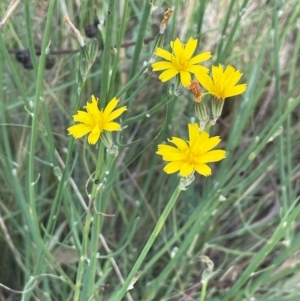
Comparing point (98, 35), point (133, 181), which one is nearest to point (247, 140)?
point (133, 181)

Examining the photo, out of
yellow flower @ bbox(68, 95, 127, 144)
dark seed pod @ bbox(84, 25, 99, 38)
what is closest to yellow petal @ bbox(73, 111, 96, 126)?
yellow flower @ bbox(68, 95, 127, 144)

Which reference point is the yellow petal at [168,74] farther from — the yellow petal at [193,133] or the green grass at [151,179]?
the green grass at [151,179]

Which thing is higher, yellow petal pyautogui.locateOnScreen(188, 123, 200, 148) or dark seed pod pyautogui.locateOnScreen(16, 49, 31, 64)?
dark seed pod pyautogui.locateOnScreen(16, 49, 31, 64)

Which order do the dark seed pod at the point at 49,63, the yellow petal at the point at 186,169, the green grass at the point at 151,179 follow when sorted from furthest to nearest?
the dark seed pod at the point at 49,63 → the green grass at the point at 151,179 → the yellow petal at the point at 186,169

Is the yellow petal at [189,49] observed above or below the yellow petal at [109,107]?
above

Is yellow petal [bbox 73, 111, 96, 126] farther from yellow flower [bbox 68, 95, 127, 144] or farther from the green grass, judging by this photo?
the green grass

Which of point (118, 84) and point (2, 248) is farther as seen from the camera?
point (118, 84)

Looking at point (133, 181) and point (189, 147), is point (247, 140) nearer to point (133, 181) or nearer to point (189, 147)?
point (133, 181)

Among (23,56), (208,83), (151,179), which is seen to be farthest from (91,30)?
(208,83)

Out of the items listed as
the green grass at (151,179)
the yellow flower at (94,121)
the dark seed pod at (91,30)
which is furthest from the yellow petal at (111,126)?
the dark seed pod at (91,30)

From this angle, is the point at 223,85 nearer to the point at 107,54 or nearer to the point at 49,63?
the point at 107,54

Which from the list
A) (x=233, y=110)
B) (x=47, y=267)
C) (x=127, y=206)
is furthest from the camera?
(x=233, y=110)
